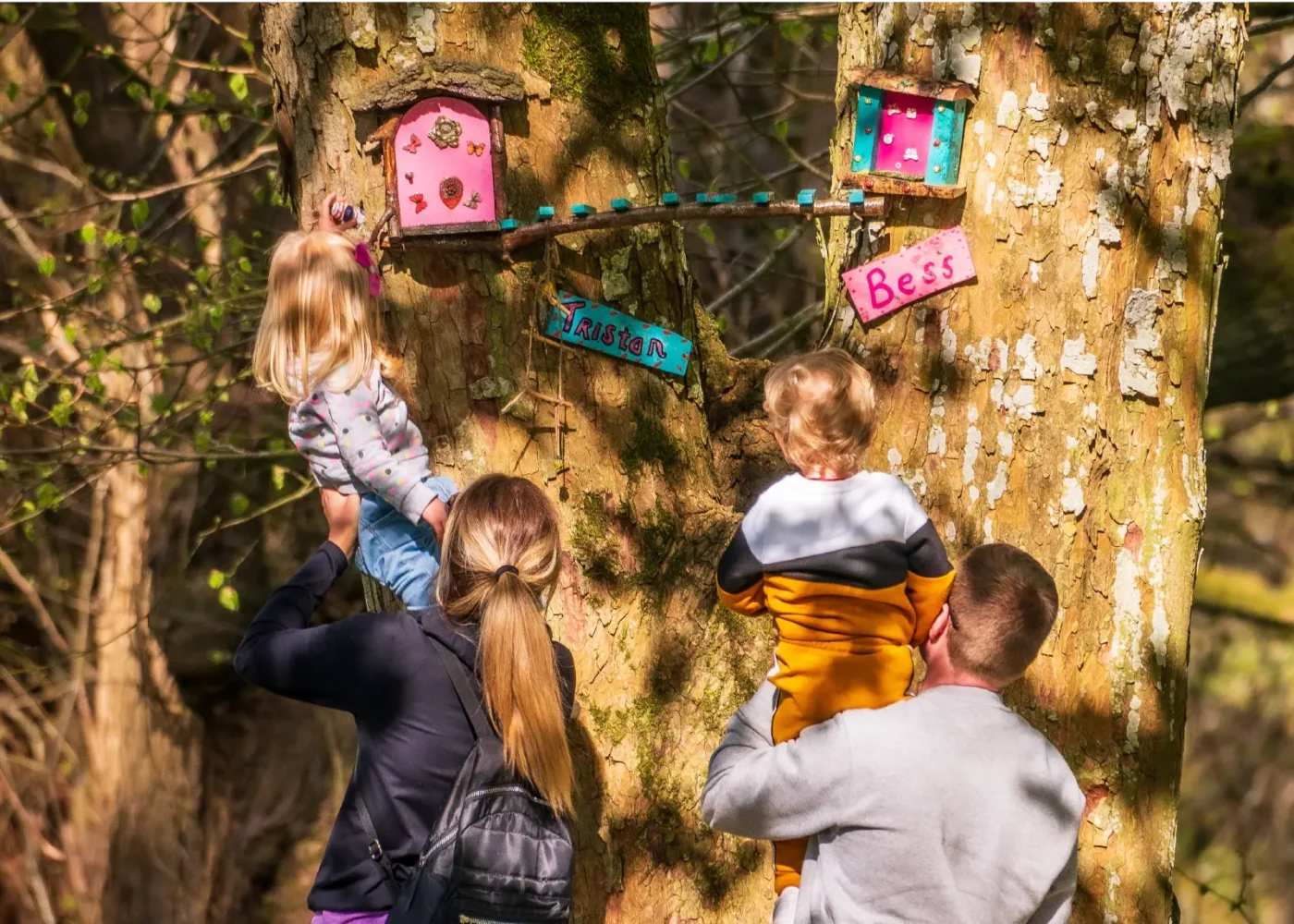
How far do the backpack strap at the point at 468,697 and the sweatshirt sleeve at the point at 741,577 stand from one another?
1.58 ft

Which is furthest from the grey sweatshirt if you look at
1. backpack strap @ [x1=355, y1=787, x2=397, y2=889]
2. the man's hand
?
the man's hand

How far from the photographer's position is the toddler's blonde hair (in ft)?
7.32

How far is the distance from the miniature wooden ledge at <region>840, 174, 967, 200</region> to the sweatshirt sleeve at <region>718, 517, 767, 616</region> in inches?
29.6

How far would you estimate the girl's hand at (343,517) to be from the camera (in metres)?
2.51

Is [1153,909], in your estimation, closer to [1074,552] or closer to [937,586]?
[1074,552]

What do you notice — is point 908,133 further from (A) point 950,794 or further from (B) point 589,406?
(A) point 950,794

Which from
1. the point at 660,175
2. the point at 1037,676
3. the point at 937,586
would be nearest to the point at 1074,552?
the point at 1037,676

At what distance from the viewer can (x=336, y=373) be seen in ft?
8.07

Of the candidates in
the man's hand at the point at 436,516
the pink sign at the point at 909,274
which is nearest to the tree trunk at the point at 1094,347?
the pink sign at the point at 909,274

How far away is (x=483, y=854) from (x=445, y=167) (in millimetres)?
1388

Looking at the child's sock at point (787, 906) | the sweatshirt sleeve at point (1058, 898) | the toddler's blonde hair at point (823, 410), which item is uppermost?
the toddler's blonde hair at point (823, 410)

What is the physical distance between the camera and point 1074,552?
2.47 metres

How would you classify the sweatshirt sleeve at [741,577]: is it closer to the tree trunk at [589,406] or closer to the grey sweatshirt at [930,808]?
the grey sweatshirt at [930,808]

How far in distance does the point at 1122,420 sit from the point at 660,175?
118 cm
